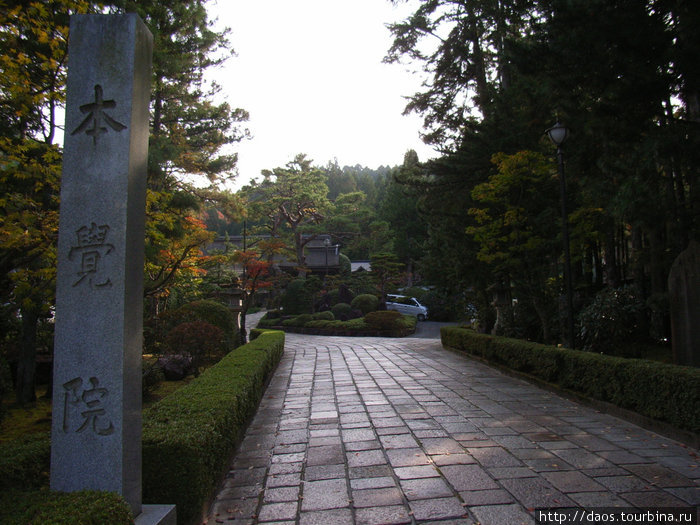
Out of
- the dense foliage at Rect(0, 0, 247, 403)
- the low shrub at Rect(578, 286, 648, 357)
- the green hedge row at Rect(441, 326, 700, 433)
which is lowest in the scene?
the green hedge row at Rect(441, 326, 700, 433)

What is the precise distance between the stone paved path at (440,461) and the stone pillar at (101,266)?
1058 mm

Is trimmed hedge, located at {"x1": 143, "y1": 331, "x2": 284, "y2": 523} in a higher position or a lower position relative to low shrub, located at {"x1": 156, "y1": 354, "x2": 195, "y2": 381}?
higher

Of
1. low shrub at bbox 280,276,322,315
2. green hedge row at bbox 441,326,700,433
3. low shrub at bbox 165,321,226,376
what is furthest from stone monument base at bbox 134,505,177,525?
low shrub at bbox 280,276,322,315

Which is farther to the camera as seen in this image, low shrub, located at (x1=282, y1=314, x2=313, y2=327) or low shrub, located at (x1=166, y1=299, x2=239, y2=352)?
low shrub, located at (x1=282, y1=314, x2=313, y2=327)

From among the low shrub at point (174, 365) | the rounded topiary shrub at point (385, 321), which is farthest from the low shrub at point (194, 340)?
the rounded topiary shrub at point (385, 321)

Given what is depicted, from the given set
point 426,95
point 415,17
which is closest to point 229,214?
point 426,95

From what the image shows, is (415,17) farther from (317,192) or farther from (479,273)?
(317,192)

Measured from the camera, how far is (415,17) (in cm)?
1331

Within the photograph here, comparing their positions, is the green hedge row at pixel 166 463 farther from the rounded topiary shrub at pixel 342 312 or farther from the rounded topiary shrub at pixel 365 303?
the rounded topiary shrub at pixel 365 303

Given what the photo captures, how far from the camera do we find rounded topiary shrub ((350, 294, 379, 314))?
25.3 meters

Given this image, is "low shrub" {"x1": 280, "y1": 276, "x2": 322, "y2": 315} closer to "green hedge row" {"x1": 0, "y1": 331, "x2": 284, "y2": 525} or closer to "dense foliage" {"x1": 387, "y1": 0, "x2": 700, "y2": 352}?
"dense foliage" {"x1": 387, "y1": 0, "x2": 700, "y2": 352}

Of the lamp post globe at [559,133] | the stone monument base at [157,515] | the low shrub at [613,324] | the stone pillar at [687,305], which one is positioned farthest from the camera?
the low shrub at [613,324]

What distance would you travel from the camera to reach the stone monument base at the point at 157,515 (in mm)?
2471

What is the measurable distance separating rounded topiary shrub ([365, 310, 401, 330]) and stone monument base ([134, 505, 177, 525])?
17.5 meters
